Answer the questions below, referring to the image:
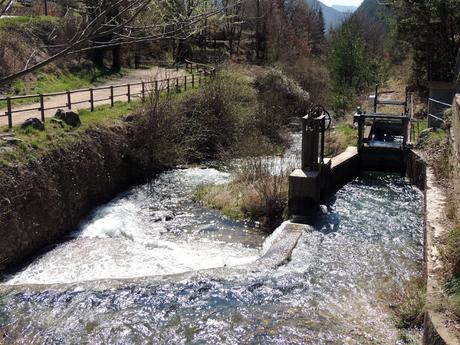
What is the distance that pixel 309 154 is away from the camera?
13.4 metres

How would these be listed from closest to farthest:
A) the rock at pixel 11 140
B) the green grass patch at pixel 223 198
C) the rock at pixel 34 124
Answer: the rock at pixel 11 140
the green grass patch at pixel 223 198
the rock at pixel 34 124

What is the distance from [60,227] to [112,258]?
285 cm

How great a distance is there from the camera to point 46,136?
49.4 feet

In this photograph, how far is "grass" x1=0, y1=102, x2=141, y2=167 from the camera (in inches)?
525

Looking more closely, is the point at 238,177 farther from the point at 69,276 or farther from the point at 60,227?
the point at 69,276

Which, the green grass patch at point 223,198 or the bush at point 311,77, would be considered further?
the bush at point 311,77

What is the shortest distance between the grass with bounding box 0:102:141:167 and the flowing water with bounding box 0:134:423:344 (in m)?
2.43

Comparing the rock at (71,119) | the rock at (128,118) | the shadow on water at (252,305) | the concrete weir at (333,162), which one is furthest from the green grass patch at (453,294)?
the rock at (128,118)

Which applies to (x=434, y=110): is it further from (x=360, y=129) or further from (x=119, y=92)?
(x=119, y=92)

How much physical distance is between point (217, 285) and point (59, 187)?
7.03 metres

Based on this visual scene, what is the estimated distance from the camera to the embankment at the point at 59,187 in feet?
40.1

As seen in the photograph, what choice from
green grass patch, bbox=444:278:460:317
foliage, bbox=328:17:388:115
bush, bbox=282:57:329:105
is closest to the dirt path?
bush, bbox=282:57:329:105

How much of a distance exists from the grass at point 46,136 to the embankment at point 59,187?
0.64 feet

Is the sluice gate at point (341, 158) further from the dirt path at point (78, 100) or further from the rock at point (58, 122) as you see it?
the dirt path at point (78, 100)
